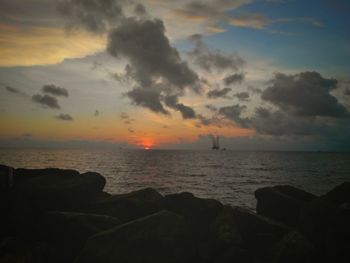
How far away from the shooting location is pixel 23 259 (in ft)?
28.7

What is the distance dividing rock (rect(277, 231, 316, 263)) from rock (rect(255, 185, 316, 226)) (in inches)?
A: 150

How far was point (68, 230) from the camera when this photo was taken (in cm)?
1170

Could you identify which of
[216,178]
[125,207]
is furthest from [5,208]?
[216,178]

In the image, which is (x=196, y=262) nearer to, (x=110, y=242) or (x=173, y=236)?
(x=173, y=236)

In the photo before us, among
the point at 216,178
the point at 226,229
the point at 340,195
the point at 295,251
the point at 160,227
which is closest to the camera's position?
the point at 295,251

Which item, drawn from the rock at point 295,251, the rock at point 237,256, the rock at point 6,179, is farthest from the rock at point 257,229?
Result: the rock at point 6,179

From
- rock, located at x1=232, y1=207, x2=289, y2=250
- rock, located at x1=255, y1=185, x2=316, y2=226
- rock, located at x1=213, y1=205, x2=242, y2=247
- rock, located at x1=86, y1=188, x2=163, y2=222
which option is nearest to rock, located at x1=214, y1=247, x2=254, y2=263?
rock, located at x1=213, y1=205, x2=242, y2=247

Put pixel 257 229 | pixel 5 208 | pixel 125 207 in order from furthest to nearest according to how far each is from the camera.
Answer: pixel 125 207 → pixel 257 229 → pixel 5 208

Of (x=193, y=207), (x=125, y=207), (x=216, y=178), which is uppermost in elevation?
(x=193, y=207)

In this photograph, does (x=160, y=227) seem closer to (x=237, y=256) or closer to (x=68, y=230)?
(x=237, y=256)

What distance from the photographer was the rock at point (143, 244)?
9.90 metres

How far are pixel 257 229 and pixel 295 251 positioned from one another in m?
2.24

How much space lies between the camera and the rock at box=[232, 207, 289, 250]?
1141 cm

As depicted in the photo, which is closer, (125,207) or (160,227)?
(160,227)
